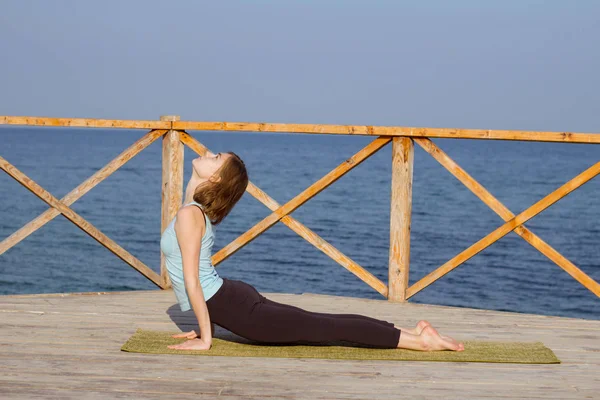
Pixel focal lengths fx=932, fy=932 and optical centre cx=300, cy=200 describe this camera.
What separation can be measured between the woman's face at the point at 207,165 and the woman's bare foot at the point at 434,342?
1.10 m

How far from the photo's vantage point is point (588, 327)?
464 cm

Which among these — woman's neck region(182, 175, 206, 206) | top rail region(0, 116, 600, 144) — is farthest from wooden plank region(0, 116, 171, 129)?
woman's neck region(182, 175, 206, 206)

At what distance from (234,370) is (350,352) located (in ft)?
1.93

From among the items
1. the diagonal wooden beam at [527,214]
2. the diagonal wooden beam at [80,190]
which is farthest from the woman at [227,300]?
the diagonal wooden beam at [80,190]

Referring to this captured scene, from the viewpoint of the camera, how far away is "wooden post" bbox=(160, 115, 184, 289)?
552 centimetres

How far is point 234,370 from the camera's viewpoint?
11.5 feet

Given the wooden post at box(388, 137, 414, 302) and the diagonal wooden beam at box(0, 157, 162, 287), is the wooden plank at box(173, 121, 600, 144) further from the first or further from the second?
the diagonal wooden beam at box(0, 157, 162, 287)

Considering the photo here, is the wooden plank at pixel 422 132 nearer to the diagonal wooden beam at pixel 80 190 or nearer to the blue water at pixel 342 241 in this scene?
the diagonal wooden beam at pixel 80 190

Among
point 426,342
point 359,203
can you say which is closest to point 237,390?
point 426,342

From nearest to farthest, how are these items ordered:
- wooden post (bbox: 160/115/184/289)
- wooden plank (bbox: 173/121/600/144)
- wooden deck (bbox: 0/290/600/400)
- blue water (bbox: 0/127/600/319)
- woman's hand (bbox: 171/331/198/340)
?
wooden deck (bbox: 0/290/600/400)
woman's hand (bbox: 171/331/198/340)
wooden plank (bbox: 173/121/600/144)
wooden post (bbox: 160/115/184/289)
blue water (bbox: 0/127/600/319)

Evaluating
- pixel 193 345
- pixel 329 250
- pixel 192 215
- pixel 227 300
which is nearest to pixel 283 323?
pixel 227 300

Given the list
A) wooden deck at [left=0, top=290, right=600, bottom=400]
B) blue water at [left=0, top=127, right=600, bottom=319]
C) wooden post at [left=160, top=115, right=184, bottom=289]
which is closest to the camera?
wooden deck at [left=0, top=290, right=600, bottom=400]

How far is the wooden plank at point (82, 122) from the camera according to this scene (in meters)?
5.30

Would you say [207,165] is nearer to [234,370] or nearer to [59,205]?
[234,370]
